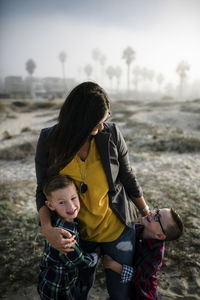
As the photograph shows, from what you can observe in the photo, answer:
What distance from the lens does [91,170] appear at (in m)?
1.64

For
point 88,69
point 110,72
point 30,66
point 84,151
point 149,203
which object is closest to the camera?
point 84,151

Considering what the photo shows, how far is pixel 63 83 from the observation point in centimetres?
8500

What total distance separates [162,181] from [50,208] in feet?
15.0

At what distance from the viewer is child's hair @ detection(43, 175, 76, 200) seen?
153cm

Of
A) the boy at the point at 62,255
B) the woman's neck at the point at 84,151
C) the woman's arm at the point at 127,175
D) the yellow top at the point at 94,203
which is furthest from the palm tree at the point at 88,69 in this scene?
the boy at the point at 62,255

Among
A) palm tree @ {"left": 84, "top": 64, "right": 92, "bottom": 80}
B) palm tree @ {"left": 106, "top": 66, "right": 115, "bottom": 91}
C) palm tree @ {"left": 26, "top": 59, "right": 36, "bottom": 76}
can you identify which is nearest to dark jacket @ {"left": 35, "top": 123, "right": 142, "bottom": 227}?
palm tree @ {"left": 26, "top": 59, "right": 36, "bottom": 76}

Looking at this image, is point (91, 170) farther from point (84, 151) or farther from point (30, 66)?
point (30, 66)

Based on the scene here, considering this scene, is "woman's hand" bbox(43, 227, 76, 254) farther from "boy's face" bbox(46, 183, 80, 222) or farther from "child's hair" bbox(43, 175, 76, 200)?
"child's hair" bbox(43, 175, 76, 200)

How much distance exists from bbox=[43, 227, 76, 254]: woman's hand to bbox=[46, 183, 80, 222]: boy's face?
117 millimetres

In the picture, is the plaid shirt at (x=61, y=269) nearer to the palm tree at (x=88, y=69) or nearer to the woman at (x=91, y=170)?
the woman at (x=91, y=170)

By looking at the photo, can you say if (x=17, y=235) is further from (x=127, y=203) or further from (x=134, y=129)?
(x=134, y=129)

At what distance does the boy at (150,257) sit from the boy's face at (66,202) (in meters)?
0.51

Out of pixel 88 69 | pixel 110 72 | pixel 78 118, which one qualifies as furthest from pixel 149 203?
pixel 88 69

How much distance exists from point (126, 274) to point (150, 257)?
25 cm
